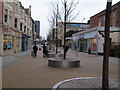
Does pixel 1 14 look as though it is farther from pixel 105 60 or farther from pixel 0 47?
pixel 105 60

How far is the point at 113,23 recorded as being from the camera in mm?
30672

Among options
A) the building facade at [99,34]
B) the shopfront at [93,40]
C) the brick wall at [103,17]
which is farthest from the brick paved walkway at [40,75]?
the brick wall at [103,17]

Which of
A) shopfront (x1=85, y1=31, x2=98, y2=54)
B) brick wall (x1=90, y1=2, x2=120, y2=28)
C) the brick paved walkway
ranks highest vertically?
brick wall (x1=90, y1=2, x2=120, y2=28)

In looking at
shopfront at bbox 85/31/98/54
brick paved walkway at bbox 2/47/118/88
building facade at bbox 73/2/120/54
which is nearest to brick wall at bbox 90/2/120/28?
building facade at bbox 73/2/120/54

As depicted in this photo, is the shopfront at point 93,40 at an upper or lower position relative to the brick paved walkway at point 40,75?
upper

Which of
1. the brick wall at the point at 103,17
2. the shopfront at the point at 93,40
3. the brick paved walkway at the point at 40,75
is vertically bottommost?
the brick paved walkway at the point at 40,75

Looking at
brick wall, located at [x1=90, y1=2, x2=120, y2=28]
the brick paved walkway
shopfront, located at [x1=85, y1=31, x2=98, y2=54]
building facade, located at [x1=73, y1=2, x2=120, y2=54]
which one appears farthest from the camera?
brick wall, located at [x1=90, y1=2, x2=120, y2=28]

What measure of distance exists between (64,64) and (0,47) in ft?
36.4

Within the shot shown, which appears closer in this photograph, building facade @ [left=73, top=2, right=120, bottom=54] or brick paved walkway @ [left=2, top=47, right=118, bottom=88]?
brick paved walkway @ [left=2, top=47, right=118, bottom=88]

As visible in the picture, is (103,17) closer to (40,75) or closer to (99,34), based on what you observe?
(99,34)

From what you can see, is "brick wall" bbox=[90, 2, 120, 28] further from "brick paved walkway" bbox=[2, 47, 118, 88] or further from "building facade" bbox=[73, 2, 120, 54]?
"brick paved walkway" bbox=[2, 47, 118, 88]

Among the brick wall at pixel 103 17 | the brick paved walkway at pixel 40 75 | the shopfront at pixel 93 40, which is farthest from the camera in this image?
the brick wall at pixel 103 17

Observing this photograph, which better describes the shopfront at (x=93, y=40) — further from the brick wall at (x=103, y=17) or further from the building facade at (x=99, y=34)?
the brick wall at (x=103, y=17)

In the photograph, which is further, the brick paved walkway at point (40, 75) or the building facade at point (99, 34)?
the building facade at point (99, 34)
